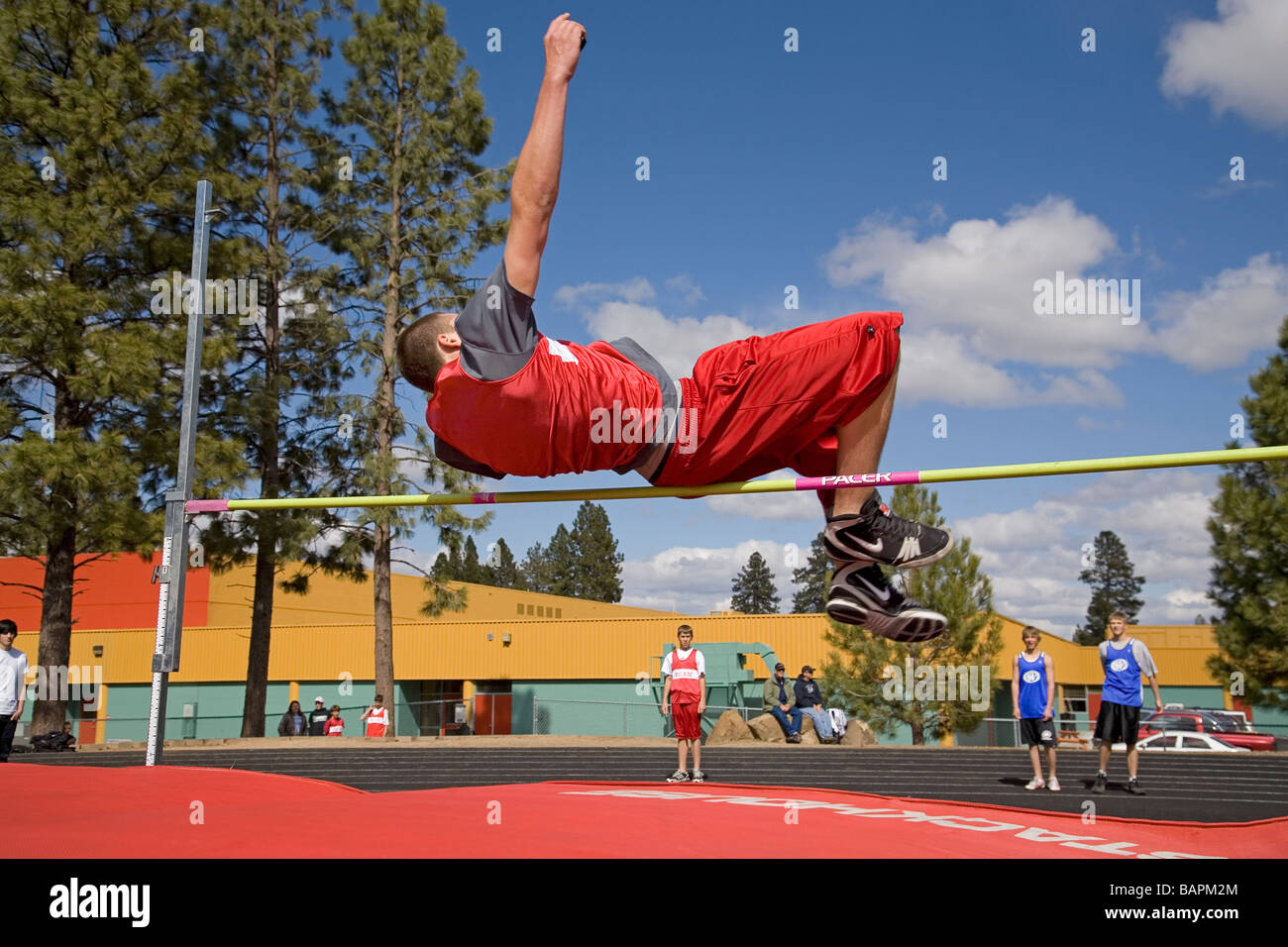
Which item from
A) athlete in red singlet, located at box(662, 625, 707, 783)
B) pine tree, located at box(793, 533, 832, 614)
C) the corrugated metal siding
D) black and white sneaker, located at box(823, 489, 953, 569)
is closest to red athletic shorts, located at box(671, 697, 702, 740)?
athlete in red singlet, located at box(662, 625, 707, 783)

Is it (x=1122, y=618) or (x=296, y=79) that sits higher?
(x=296, y=79)

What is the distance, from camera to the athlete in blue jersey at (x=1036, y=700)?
878 cm

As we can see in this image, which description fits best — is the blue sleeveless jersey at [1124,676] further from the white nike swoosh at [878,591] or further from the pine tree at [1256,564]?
the pine tree at [1256,564]

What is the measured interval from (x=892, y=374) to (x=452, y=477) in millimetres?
14338

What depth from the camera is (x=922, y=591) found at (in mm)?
17297

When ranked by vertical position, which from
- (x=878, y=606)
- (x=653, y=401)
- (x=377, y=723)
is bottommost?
(x=377, y=723)

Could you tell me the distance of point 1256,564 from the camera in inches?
641

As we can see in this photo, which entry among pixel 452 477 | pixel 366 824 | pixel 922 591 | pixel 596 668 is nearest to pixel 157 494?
pixel 452 477

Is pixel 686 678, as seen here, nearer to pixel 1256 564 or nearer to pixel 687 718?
pixel 687 718

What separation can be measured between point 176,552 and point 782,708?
34.4ft

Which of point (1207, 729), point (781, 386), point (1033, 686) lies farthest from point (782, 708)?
point (781, 386)
